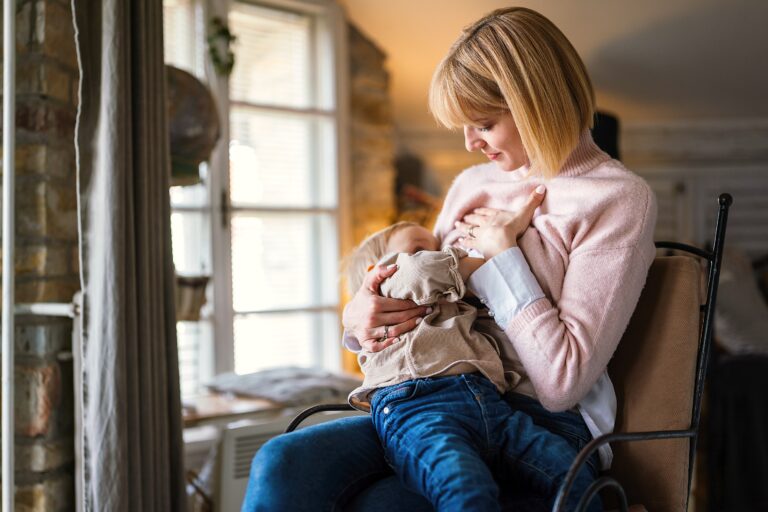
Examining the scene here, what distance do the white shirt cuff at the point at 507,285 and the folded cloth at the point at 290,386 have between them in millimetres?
1419

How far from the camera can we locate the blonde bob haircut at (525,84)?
1366mm

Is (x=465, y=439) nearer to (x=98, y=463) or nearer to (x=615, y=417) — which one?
(x=615, y=417)

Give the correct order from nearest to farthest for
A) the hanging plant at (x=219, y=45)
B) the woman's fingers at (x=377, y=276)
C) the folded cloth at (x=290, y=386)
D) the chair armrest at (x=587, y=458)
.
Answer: the chair armrest at (x=587, y=458) → the woman's fingers at (x=377, y=276) → the folded cloth at (x=290, y=386) → the hanging plant at (x=219, y=45)

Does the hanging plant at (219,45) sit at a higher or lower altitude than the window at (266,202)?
higher

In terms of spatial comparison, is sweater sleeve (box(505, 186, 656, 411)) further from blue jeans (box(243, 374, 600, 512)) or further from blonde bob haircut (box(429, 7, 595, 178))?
blonde bob haircut (box(429, 7, 595, 178))

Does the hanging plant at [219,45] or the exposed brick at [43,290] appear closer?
the exposed brick at [43,290]

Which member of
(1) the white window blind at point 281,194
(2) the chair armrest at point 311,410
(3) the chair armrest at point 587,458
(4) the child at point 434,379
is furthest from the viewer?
(1) the white window blind at point 281,194

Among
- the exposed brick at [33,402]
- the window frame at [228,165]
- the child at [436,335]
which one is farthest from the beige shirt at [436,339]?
the window frame at [228,165]

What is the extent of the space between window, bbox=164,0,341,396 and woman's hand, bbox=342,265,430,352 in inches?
77.6

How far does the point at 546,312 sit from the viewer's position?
1.32 metres

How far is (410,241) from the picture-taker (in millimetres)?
1574

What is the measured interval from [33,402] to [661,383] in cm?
154

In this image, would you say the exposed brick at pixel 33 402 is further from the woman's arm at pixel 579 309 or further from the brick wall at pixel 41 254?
the woman's arm at pixel 579 309

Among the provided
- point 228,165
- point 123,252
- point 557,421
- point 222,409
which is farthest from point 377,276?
point 228,165
